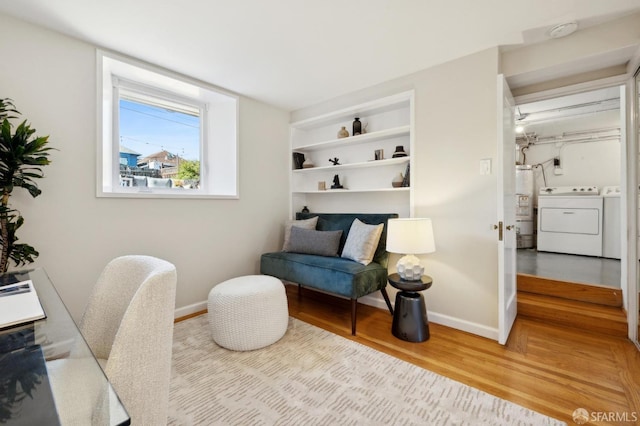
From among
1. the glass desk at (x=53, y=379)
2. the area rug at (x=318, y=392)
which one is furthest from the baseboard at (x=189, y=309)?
the glass desk at (x=53, y=379)

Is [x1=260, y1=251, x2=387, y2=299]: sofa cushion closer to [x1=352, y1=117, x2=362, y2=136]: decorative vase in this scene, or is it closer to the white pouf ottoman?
the white pouf ottoman

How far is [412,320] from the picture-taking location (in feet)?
7.24

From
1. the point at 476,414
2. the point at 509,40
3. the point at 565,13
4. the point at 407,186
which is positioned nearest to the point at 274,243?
the point at 407,186

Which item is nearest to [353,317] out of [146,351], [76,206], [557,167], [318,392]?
[318,392]

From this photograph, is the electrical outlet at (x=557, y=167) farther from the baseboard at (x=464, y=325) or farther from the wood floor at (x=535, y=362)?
the baseboard at (x=464, y=325)

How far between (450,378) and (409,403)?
0.39 metres

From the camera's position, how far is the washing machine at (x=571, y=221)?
4262mm

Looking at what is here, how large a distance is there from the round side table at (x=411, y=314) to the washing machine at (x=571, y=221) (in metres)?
3.85

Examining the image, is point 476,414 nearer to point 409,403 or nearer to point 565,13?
point 409,403

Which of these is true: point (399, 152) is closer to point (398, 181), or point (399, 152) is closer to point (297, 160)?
point (398, 181)

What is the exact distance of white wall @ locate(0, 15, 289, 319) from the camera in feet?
6.22

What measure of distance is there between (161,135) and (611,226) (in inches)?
246

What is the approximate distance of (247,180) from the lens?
3.20 meters

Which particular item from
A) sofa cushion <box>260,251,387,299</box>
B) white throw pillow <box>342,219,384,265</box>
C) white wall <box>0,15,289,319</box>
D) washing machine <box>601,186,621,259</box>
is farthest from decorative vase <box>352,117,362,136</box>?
washing machine <box>601,186,621,259</box>
